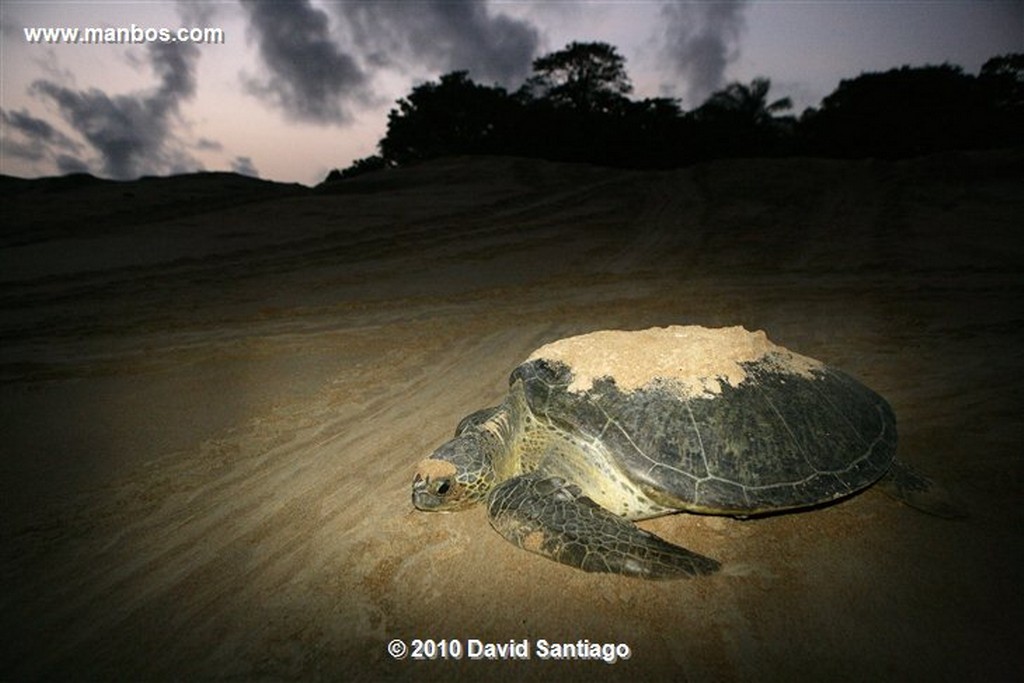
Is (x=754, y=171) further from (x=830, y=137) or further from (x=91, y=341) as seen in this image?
(x=91, y=341)

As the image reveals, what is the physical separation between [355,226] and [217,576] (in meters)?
9.61

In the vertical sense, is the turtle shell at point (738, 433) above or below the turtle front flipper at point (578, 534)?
above

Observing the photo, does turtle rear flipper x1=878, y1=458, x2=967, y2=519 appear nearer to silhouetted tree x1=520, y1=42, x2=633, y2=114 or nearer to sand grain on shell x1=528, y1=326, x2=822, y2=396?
sand grain on shell x1=528, y1=326, x2=822, y2=396

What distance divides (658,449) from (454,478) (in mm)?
1176

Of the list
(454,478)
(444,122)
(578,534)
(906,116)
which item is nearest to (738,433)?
(578,534)

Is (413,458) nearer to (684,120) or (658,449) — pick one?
(658,449)

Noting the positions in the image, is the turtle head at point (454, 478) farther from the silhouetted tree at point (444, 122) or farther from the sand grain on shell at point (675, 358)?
the silhouetted tree at point (444, 122)

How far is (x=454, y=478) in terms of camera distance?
8.59ft

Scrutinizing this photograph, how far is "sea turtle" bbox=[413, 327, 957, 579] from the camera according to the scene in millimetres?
2318

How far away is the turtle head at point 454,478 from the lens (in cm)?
259

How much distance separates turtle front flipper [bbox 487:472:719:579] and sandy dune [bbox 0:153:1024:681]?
0.12m

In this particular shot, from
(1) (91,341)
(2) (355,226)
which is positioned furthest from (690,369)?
(2) (355,226)

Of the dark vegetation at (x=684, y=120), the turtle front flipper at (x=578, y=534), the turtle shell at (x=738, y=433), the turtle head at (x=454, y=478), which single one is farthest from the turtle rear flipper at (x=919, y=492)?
the dark vegetation at (x=684, y=120)

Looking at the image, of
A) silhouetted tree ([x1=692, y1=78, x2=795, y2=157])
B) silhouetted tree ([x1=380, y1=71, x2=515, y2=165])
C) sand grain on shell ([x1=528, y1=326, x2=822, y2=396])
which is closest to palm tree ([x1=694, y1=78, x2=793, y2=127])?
silhouetted tree ([x1=692, y1=78, x2=795, y2=157])
